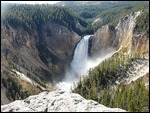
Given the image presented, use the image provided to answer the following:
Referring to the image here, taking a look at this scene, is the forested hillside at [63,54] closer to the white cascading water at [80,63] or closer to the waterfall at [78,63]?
the waterfall at [78,63]

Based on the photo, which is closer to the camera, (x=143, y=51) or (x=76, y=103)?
(x=76, y=103)

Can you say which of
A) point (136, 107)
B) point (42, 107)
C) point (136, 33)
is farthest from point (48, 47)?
point (42, 107)

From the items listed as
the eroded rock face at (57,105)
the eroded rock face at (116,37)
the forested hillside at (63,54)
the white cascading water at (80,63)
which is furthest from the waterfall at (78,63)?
the eroded rock face at (57,105)

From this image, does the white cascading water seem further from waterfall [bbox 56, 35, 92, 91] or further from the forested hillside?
the forested hillside

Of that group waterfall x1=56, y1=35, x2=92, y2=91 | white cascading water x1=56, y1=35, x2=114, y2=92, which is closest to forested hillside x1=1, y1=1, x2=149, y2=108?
waterfall x1=56, y1=35, x2=92, y2=91

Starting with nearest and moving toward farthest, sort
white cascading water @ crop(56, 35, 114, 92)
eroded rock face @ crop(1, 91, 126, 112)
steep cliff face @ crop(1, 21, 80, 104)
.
→ eroded rock face @ crop(1, 91, 126, 112) < steep cliff face @ crop(1, 21, 80, 104) < white cascading water @ crop(56, 35, 114, 92)

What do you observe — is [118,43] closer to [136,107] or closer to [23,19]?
[23,19]
